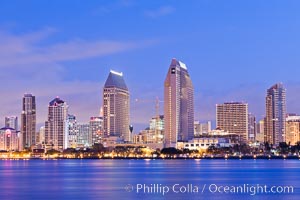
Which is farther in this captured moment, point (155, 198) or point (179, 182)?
point (179, 182)

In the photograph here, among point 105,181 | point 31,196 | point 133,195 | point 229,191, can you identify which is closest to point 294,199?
point 229,191

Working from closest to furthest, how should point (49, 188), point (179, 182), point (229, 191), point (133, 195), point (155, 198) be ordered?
1. point (155, 198)
2. point (133, 195)
3. point (229, 191)
4. point (49, 188)
5. point (179, 182)

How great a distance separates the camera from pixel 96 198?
61188mm

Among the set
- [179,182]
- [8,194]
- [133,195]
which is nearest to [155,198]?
[133,195]

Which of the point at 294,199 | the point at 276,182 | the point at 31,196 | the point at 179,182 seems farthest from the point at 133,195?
the point at 276,182

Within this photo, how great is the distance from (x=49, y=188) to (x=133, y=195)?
14.4m

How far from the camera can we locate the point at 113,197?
6169 cm

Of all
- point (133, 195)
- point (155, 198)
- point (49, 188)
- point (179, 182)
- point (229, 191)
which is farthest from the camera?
point (179, 182)

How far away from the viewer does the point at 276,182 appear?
270ft

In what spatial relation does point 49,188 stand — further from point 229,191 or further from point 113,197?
point 229,191

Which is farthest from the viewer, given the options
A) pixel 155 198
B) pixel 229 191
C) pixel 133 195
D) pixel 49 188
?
pixel 49 188

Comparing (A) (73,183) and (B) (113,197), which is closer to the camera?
(B) (113,197)

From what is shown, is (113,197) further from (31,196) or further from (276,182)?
(276,182)

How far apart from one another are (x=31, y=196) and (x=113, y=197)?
7.61 meters
